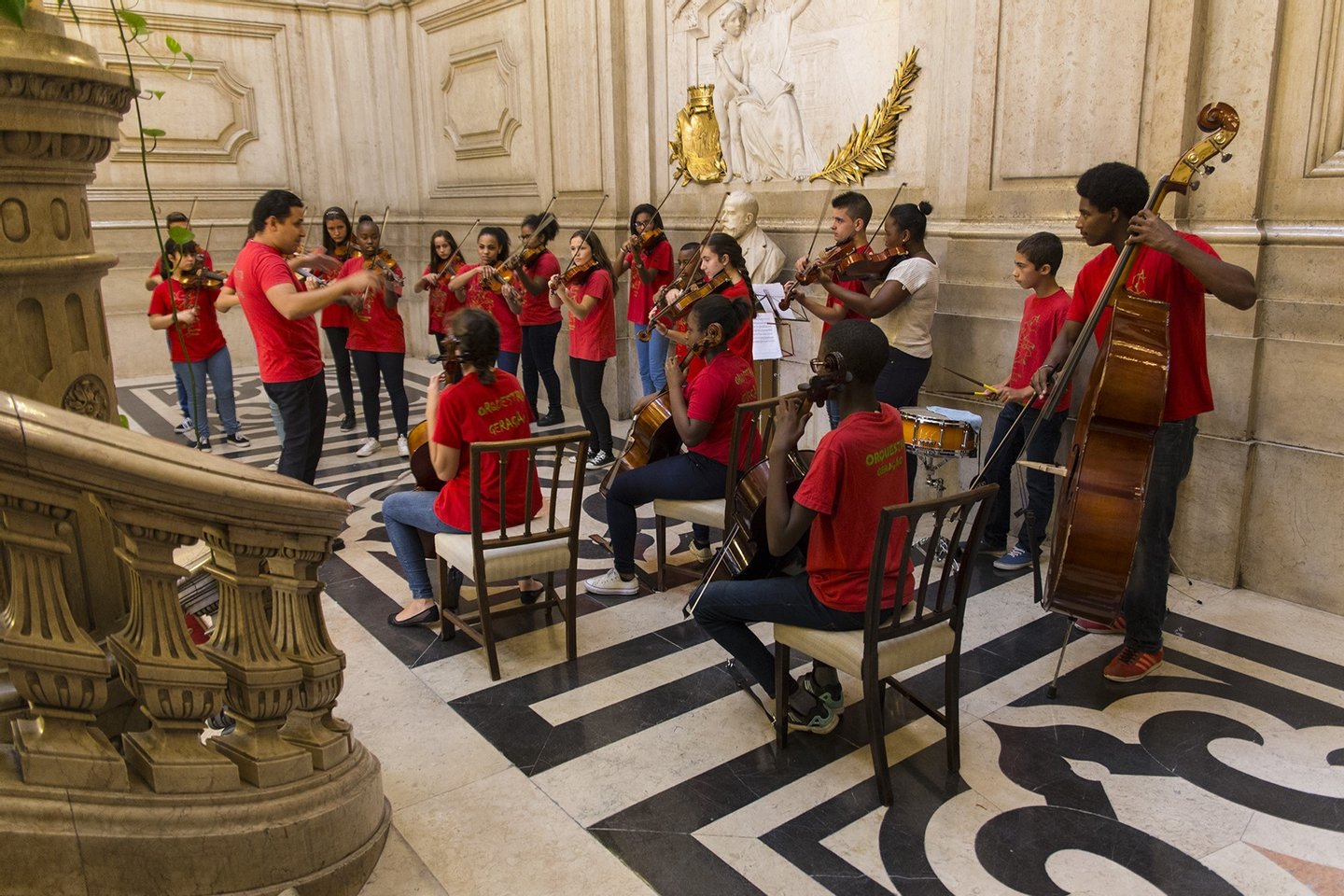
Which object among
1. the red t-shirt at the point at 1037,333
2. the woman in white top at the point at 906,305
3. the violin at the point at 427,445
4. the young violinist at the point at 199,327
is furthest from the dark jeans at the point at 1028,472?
the young violinist at the point at 199,327

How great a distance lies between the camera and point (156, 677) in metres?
1.74

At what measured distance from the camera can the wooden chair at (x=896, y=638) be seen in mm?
2520

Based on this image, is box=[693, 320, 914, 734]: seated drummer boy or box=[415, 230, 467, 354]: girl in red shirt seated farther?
box=[415, 230, 467, 354]: girl in red shirt seated

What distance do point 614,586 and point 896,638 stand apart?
180cm

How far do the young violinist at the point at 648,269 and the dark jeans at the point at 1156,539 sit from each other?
3.64 meters

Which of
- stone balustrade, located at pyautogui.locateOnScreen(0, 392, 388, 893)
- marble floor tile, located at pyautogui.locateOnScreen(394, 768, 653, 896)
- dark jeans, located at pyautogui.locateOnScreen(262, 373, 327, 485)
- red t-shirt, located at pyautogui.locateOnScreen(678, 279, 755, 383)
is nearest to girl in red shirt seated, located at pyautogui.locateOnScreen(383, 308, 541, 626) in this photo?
red t-shirt, located at pyautogui.locateOnScreen(678, 279, 755, 383)

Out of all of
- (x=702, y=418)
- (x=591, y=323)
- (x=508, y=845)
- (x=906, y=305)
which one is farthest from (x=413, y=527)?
(x=591, y=323)

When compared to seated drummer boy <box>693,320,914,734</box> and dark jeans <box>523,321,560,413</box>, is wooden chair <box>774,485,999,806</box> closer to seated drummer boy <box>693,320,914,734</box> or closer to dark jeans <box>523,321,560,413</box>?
seated drummer boy <box>693,320,914,734</box>

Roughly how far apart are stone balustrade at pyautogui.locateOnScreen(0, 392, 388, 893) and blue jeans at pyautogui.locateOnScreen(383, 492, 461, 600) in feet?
5.64

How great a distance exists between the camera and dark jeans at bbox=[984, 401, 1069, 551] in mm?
4457

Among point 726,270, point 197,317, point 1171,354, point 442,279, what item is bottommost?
point 197,317

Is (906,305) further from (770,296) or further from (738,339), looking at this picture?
(738,339)

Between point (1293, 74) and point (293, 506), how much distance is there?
414cm

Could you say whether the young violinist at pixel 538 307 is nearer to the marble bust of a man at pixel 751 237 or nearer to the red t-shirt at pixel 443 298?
the red t-shirt at pixel 443 298
